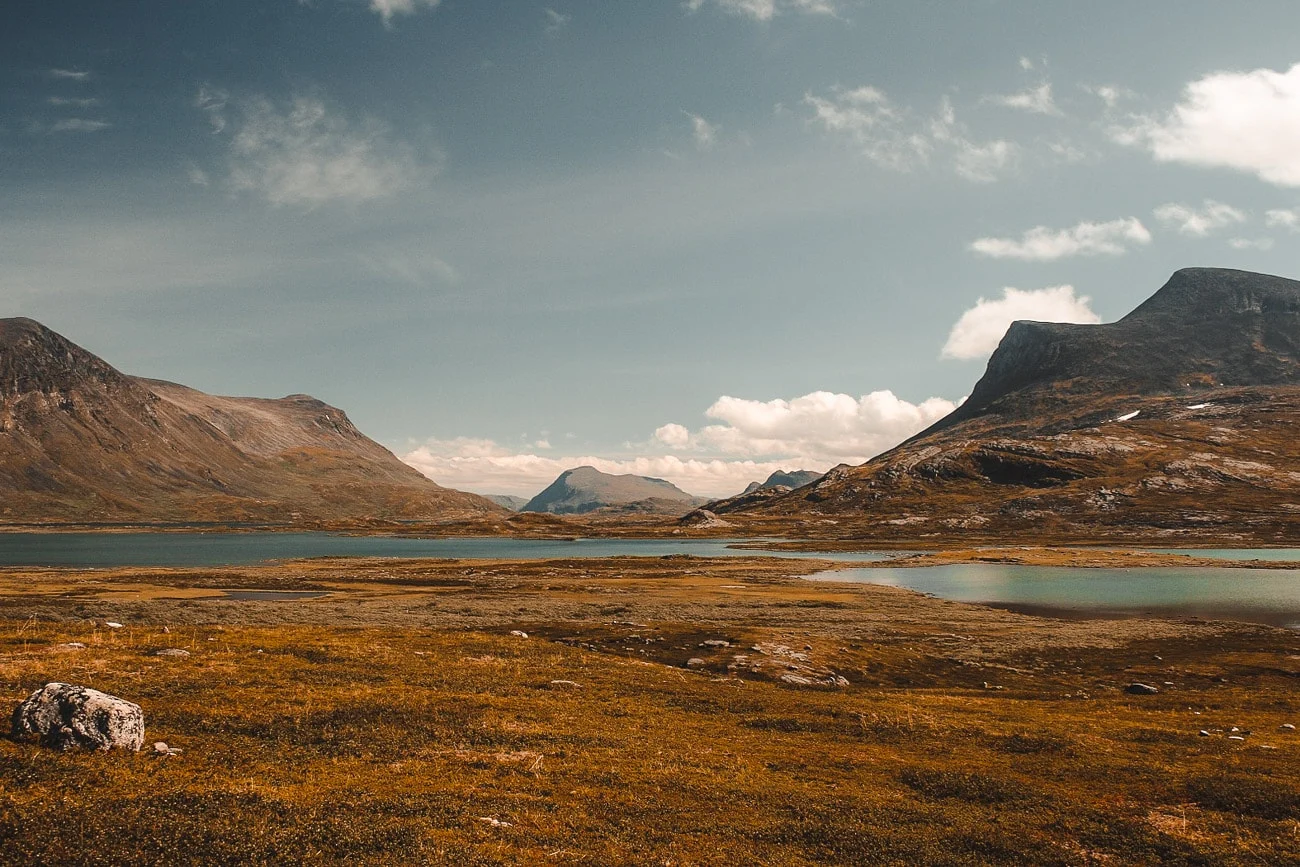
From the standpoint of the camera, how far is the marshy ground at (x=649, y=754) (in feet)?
60.8

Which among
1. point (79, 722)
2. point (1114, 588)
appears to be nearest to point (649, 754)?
point (79, 722)

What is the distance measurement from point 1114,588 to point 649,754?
401 ft

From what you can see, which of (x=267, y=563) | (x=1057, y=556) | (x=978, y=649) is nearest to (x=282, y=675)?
(x=978, y=649)

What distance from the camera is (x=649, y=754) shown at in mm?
26719

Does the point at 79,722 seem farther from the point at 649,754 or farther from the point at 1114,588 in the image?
the point at 1114,588

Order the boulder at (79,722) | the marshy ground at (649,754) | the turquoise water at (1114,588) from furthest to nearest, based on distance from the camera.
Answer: the turquoise water at (1114,588) → the boulder at (79,722) → the marshy ground at (649,754)

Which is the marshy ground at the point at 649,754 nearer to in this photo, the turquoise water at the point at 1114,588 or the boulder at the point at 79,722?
the boulder at the point at 79,722

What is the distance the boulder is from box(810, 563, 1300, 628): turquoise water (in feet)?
326

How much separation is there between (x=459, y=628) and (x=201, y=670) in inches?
1311

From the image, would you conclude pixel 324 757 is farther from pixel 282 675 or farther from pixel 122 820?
pixel 282 675

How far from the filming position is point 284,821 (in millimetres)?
18406

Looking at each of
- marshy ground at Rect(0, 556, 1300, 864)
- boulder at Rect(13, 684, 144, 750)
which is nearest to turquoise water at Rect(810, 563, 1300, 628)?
marshy ground at Rect(0, 556, 1300, 864)

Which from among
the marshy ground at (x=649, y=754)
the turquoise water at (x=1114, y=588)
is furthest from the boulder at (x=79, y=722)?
the turquoise water at (x=1114, y=588)

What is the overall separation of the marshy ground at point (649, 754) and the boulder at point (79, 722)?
839 mm
